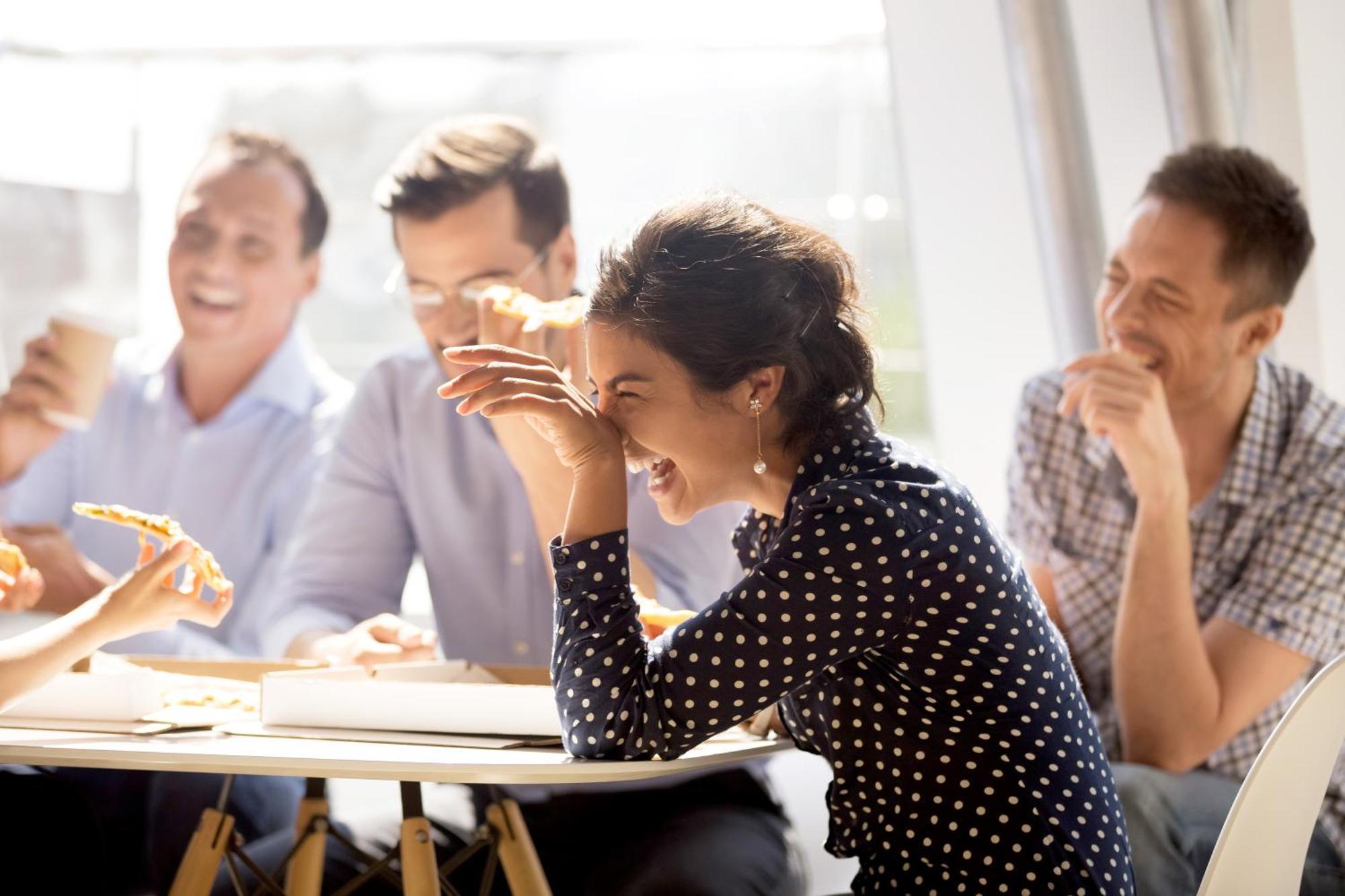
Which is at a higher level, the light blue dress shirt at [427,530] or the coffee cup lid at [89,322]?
the coffee cup lid at [89,322]

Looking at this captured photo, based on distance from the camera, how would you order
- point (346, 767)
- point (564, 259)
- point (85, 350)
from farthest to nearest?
1. point (85, 350)
2. point (564, 259)
3. point (346, 767)

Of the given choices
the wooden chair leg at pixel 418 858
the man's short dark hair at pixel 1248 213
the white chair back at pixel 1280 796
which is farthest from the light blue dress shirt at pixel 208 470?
the white chair back at pixel 1280 796

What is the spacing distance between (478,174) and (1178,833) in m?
1.54

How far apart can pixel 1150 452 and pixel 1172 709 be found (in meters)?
0.39

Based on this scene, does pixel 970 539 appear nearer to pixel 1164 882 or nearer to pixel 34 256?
pixel 1164 882

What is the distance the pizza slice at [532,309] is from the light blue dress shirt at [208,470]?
973 millimetres

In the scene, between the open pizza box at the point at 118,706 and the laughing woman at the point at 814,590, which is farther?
the open pizza box at the point at 118,706

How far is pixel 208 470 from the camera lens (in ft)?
10.3

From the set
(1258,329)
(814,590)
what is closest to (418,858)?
(814,590)

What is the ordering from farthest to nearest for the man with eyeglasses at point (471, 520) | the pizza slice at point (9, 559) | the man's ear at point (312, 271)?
the man's ear at point (312, 271), the man with eyeglasses at point (471, 520), the pizza slice at point (9, 559)

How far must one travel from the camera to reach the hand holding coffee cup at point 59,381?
2721 mm

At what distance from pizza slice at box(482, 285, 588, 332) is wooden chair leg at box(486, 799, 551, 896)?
0.64 m

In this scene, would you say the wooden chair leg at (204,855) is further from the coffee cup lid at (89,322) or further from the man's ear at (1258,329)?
the man's ear at (1258,329)

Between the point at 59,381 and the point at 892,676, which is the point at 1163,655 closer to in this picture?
the point at 892,676
